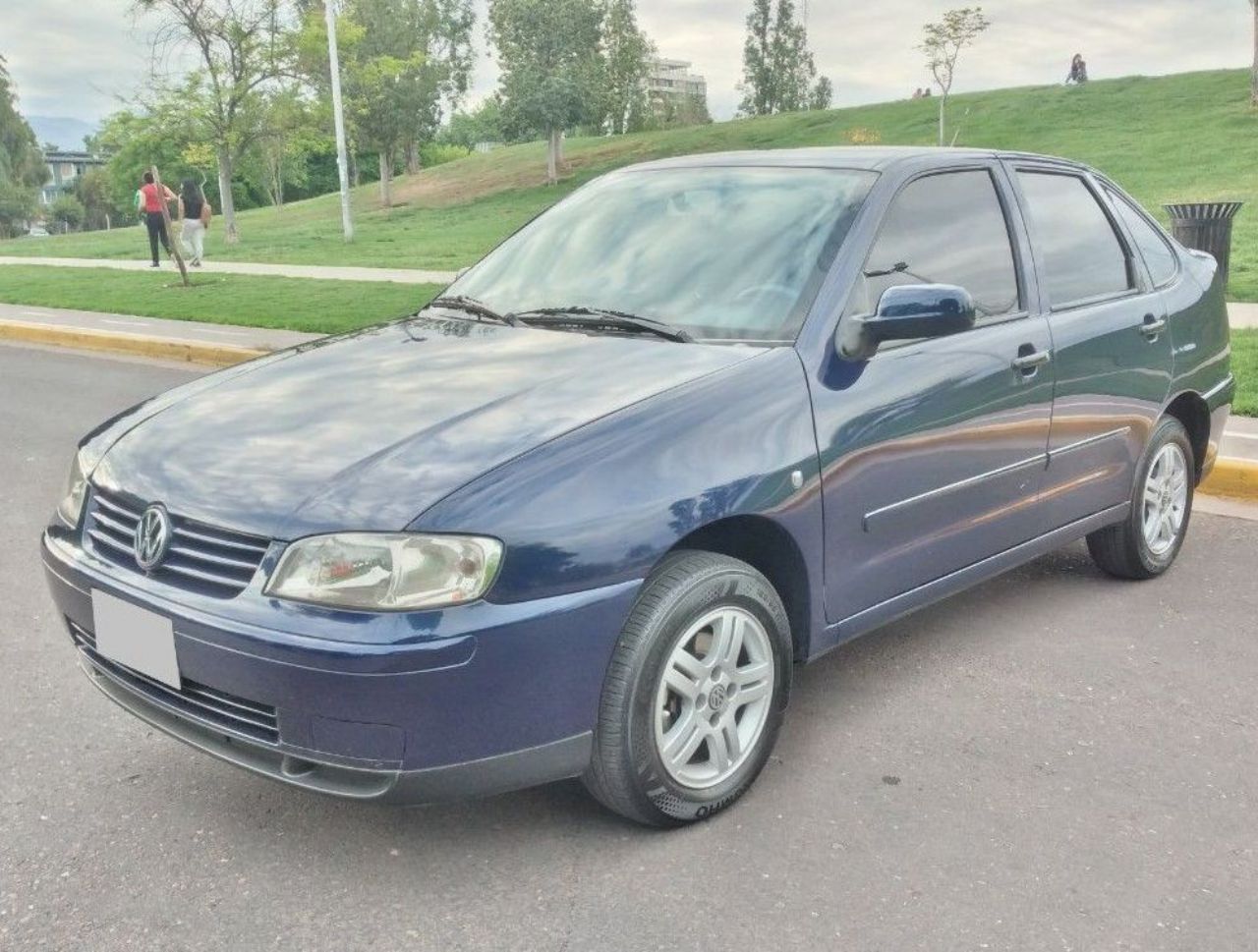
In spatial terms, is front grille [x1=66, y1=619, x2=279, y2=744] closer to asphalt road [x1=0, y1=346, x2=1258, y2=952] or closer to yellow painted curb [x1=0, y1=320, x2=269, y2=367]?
asphalt road [x1=0, y1=346, x2=1258, y2=952]

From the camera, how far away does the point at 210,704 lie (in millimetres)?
2639

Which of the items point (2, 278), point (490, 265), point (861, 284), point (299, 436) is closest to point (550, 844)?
point (299, 436)

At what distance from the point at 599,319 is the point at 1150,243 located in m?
2.53

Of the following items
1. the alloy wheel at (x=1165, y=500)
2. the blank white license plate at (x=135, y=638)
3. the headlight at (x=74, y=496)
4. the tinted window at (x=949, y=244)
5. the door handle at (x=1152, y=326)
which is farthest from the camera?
the alloy wheel at (x=1165, y=500)

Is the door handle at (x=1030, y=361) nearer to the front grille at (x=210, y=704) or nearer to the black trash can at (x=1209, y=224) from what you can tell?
the front grille at (x=210, y=704)

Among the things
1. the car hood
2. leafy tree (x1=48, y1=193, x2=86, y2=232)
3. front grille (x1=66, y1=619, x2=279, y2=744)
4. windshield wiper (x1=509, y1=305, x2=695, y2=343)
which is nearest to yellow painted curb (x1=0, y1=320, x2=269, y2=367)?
windshield wiper (x1=509, y1=305, x2=695, y2=343)

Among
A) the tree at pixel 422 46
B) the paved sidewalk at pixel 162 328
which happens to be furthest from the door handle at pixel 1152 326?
the tree at pixel 422 46

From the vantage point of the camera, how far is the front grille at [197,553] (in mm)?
2557

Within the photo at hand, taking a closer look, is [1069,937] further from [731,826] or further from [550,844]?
[550,844]

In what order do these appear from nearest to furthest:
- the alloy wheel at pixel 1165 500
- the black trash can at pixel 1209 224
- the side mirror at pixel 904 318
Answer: the side mirror at pixel 904 318
the alloy wheel at pixel 1165 500
the black trash can at pixel 1209 224

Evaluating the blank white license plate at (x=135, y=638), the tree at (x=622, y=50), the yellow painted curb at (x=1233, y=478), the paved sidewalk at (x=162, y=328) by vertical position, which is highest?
the tree at (x=622, y=50)

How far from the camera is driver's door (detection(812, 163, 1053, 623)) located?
10.5ft

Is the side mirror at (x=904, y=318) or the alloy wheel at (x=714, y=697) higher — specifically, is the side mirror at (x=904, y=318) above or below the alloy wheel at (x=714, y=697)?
above

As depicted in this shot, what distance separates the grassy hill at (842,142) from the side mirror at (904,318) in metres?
9.92
